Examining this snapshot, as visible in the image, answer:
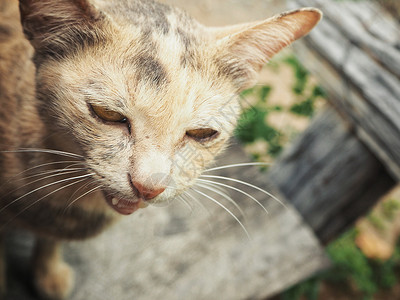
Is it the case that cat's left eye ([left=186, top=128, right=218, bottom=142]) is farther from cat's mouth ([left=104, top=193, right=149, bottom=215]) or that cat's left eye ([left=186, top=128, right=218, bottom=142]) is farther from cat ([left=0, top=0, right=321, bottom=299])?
cat's mouth ([left=104, top=193, right=149, bottom=215])

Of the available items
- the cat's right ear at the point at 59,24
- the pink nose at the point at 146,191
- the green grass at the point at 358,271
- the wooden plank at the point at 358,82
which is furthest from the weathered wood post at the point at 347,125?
the cat's right ear at the point at 59,24

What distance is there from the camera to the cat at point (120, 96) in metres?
0.92

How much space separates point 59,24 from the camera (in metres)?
0.96

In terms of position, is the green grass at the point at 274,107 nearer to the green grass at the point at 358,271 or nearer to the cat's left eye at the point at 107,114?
the green grass at the point at 358,271

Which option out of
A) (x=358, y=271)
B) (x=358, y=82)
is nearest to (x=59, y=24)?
(x=358, y=82)

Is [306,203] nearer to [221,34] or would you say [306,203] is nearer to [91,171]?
[221,34]

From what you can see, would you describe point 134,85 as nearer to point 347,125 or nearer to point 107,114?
point 107,114

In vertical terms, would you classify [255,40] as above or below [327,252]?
above

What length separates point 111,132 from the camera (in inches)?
37.3

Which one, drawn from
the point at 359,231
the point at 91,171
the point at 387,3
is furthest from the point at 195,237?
the point at 359,231

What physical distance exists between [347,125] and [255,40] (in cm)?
132

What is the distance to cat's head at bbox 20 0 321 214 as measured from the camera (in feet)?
3.01

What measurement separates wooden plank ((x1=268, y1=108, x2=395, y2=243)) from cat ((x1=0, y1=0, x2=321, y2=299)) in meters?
1.24

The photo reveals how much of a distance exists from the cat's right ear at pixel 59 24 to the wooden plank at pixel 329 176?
1.66 m
